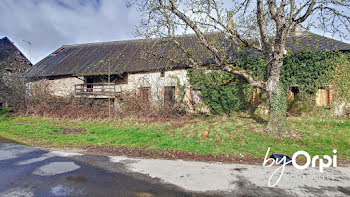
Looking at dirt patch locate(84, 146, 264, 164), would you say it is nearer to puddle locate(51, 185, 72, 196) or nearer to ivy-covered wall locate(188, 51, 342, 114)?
puddle locate(51, 185, 72, 196)

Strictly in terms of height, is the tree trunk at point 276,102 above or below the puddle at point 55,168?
above

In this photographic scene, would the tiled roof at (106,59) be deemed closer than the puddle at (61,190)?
No

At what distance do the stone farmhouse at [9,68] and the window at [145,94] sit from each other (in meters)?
10.8

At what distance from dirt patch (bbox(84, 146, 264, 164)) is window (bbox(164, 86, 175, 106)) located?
6.59 m

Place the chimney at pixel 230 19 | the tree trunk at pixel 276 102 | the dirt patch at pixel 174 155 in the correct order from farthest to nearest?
1. the chimney at pixel 230 19
2. the tree trunk at pixel 276 102
3. the dirt patch at pixel 174 155

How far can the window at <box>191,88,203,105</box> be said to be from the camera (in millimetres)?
13381

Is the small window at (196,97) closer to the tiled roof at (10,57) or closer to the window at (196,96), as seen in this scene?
the window at (196,96)

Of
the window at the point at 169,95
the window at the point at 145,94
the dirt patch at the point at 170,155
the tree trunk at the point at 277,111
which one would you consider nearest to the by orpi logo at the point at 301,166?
the dirt patch at the point at 170,155

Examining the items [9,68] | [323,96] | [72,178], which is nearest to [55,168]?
[72,178]

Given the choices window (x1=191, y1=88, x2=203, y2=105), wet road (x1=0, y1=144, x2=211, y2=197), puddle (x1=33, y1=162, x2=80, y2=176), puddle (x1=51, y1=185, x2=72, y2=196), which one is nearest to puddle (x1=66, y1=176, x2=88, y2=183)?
wet road (x1=0, y1=144, x2=211, y2=197)

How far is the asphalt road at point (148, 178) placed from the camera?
3178 millimetres

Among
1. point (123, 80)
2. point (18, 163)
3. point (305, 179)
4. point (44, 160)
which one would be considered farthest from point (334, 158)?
point (123, 80)

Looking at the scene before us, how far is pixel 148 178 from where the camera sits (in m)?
3.73

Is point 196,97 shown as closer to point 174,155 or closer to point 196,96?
point 196,96
